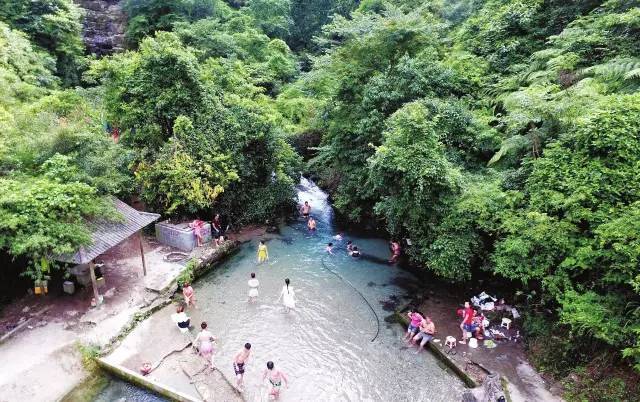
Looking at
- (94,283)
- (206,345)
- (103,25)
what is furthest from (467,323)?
(103,25)

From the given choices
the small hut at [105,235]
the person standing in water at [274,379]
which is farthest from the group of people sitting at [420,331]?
the small hut at [105,235]

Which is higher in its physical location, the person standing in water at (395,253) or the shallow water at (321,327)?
the person standing in water at (395,253)

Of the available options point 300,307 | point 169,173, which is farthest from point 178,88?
point 300,307

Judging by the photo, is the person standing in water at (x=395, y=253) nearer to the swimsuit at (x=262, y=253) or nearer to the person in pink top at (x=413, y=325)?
the person in pink top at (x=413, y=325)

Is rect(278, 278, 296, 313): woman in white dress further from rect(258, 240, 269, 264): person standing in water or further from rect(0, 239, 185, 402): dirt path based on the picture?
rect(0, 239, 185, 402): dirt path

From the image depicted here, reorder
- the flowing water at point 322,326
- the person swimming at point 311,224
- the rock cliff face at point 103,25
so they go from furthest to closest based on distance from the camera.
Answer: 1. the rock cliff face at point 103,25
2. the person swimming at point 311,224
3. the flowing water at point 322,326

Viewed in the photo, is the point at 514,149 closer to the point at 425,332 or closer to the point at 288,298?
the point at 425,332

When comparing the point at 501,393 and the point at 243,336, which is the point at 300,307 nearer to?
the point at 243,336

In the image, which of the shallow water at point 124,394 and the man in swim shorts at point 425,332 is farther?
the man in swim shorts at point 425,332
